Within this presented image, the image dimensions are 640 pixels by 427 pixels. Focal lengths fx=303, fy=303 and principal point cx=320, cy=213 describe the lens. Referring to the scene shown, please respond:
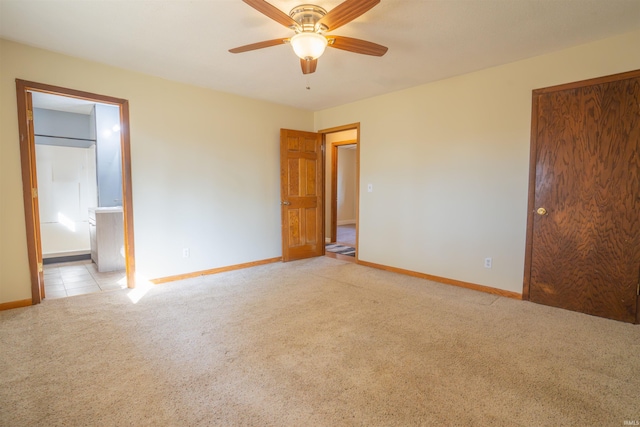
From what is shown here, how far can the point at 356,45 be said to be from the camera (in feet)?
7.27

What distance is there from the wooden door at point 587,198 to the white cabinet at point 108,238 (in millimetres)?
5278

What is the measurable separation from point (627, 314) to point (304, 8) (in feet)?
12.0

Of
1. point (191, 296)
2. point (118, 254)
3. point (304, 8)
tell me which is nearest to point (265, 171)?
point (191, 296)

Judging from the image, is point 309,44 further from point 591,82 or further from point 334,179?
point 334,179

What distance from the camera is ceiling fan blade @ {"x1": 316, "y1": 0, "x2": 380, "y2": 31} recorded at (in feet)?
5.61

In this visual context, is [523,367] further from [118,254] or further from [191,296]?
[118,254]

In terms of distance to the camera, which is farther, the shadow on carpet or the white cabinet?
the shadow on carpet

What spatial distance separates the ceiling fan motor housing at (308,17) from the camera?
2068 mm

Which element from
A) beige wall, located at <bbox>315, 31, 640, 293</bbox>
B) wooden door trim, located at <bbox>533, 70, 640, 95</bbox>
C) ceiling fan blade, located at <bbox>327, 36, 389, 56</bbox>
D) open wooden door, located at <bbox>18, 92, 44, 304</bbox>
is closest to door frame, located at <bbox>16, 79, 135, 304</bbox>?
open wooden door, located at <bbox>18, 92, 44, 304</bbox>

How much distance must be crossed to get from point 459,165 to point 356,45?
80.9 inches

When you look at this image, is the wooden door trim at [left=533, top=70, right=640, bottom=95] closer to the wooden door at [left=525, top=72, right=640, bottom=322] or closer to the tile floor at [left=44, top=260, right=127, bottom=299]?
the wooden door at [left=525, top=72, right=640, bottom=322]

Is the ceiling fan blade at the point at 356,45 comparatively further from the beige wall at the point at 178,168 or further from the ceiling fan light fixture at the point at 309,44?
the beige wall at the point at 178,168

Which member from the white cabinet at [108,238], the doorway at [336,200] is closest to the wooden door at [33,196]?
the white cabinet at [108,238]

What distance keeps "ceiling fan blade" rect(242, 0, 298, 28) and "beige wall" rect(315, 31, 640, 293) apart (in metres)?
2.37
